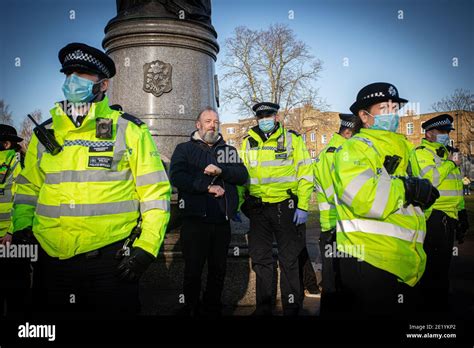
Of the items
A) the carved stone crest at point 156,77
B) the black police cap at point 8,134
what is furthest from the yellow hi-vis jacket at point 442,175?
the black police cap at point 8,134

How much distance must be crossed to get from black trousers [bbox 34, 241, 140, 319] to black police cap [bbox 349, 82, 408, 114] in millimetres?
2107

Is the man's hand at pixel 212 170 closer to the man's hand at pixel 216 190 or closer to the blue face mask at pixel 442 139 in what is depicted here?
the man's hand at pixel 216 190

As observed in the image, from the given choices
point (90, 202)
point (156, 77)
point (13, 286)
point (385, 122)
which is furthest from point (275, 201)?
point (13, 286)

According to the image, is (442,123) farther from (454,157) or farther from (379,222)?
(379,222)

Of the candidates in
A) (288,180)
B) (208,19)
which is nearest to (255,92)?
(208,19)

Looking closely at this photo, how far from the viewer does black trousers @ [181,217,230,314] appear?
3.97m

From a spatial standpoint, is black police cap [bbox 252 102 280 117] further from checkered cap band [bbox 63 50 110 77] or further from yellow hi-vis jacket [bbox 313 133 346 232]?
checkered cap band [bbox 63 50 110 77]

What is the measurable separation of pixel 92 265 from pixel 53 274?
288mm

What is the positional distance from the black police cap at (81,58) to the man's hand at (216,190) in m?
1.70

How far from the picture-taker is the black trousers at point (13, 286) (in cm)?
426

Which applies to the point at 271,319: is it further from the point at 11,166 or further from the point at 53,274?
the point at 11,166

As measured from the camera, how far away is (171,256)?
473cm

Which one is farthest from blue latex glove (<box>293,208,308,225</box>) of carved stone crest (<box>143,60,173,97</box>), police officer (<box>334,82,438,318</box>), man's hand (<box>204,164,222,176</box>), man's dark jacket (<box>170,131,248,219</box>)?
carved stone crest (<box>143,60,173,97</box>)

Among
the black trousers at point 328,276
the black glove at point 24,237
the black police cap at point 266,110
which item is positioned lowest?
the black trousers at point 328,276
